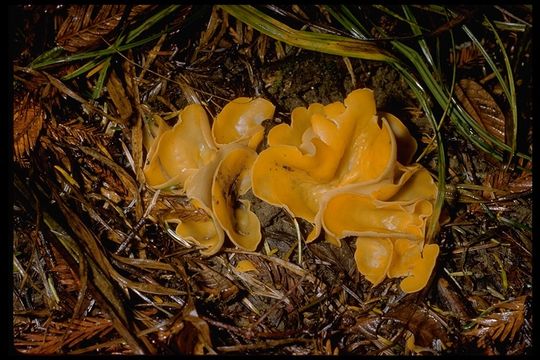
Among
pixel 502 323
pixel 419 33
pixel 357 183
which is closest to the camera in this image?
pixel 357 183

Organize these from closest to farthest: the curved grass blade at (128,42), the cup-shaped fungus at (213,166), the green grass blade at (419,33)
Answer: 1. the cup-shaped fungus at (213,166)
2. the curved grass blade at (128,42)
3. the green grass blade at (419,33)

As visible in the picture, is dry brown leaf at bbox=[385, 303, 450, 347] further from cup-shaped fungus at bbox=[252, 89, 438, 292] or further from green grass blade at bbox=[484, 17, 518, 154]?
green grass blade at bbox=[484, 17, 518, 154]

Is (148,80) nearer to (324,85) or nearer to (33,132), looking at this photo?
(33,132)

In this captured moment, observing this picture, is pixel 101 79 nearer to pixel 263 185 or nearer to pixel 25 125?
pixel 25 125

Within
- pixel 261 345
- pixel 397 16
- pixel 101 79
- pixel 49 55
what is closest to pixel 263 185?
pixel 261 345

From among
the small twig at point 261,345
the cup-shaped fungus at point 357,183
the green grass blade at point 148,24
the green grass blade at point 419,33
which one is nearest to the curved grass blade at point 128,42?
the green grass blade at point 148,24

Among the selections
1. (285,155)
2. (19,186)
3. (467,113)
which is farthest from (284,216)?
(19,186)

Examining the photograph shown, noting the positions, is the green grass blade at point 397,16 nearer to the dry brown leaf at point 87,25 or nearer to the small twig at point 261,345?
the dry brown leaf at point 87,25
